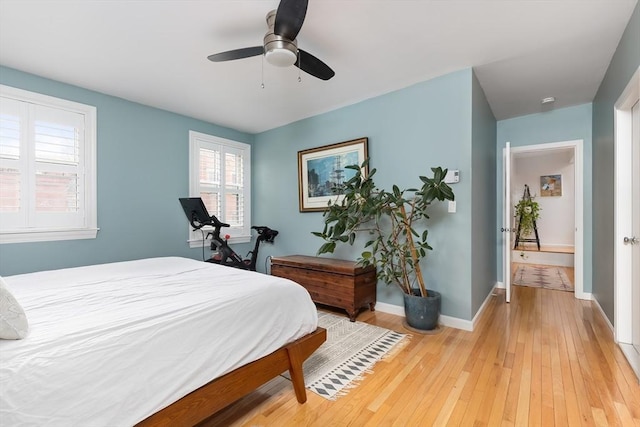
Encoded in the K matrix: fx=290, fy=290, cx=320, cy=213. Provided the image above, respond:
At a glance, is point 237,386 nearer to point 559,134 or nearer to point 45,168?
point 45,168

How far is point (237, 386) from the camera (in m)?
1.43

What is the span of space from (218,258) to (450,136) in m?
3.20

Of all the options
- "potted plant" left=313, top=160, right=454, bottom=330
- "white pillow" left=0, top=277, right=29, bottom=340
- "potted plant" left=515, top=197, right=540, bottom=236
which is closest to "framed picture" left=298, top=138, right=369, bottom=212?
"potted plant" left=313, top=160, right=454, bottom=330

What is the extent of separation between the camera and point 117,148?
336cm

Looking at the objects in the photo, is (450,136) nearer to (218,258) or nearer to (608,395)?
(608,395)

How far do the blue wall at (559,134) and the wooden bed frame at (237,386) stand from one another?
3.88 metres

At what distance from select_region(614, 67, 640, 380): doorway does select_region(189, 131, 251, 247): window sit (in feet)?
14.4

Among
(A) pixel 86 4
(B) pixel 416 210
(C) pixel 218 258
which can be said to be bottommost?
(C) pixel 218 258

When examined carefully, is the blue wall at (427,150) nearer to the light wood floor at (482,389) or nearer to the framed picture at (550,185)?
the light wood floor at (482,389)

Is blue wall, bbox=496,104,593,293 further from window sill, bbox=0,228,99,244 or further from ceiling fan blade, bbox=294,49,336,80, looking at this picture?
window sill, bbox=0,228,99,244

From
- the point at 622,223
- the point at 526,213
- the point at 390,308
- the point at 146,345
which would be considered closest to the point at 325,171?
the point at 390,308

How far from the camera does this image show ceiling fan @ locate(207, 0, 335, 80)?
1.66 meters

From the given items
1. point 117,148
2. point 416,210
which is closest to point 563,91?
point 416,210

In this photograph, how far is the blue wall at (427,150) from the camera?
9.35 ft
